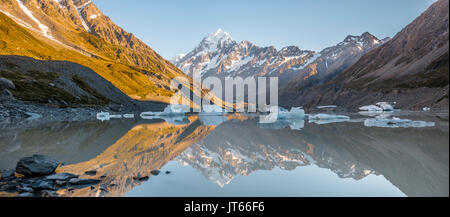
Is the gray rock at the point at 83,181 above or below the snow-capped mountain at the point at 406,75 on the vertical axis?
below

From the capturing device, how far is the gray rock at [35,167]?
357 inches

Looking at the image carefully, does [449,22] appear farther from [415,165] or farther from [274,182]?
[274,182]

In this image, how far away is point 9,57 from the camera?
83875mm

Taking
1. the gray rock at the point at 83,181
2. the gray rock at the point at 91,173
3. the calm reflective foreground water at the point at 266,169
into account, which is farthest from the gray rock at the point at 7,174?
the gray rock at the point at 83,181

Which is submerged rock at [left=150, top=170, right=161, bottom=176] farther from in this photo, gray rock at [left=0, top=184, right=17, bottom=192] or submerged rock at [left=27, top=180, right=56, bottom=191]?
gray rock at [left=0, top=184, right=17, bottom=192]

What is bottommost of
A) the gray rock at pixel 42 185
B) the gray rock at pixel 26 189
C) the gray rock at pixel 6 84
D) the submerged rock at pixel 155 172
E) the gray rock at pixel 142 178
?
the gray rock at pixel 26 189

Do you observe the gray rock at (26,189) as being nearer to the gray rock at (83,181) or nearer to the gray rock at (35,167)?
the gray rock at (83,181)

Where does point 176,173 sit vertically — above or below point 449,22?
below

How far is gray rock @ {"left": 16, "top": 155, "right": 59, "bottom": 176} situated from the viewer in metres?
9.08

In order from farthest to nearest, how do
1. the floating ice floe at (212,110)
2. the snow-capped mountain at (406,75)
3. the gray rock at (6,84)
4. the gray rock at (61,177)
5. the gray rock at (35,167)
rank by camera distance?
the floating ice floe at (212,110)
the snow-capped mountain at (406,75)
the gray rock at (6,84)
the gray rock at (35,167)
the gray rock at (61,177)

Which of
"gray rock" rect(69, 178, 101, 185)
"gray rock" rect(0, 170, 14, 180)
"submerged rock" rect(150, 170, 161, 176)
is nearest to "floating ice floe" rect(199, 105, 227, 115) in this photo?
"submerged rock" rect(150, 170, 161, 176)

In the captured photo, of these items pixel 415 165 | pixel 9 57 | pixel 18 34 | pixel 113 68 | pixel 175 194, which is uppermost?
pixel 18 34
